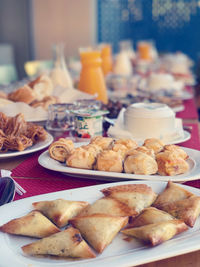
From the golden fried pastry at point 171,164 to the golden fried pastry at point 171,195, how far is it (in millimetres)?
114

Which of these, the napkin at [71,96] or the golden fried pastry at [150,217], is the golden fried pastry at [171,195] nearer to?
the golden fried pastry at [150,217]

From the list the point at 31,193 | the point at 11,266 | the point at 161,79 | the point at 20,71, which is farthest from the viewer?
the point at 20,71

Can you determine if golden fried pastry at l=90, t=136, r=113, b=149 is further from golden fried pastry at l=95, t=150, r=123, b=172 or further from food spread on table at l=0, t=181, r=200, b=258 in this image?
food spread on table at l=0, t=181, r=200, b=258

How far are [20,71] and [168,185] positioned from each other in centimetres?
580

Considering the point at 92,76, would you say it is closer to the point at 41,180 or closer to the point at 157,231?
the point at 41,180

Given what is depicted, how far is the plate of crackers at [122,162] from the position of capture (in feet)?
2.62

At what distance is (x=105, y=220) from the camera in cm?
58

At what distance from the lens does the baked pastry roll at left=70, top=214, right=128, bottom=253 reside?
550 millimetres

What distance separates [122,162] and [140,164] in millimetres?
44

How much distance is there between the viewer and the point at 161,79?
2.21 meters

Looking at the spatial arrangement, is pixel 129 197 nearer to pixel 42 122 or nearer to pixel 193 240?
pixel 193 240

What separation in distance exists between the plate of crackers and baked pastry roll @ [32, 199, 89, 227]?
168 millimetres

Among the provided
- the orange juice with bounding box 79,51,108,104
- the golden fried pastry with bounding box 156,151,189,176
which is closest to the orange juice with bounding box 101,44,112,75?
the orange juice with bounding box 79,51,108,104

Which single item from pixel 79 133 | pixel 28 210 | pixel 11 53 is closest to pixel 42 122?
pixel 79 133
